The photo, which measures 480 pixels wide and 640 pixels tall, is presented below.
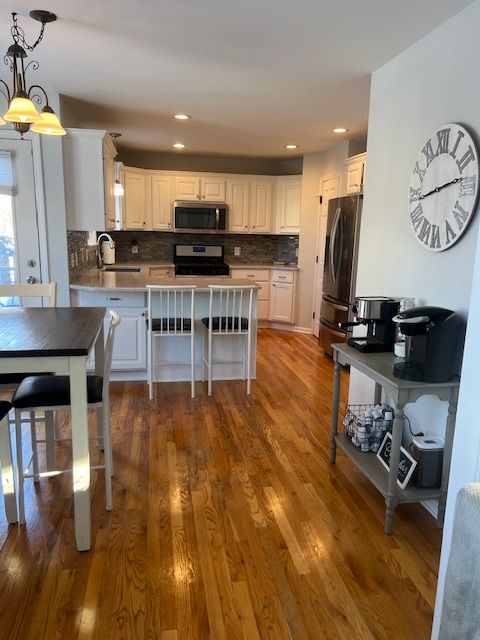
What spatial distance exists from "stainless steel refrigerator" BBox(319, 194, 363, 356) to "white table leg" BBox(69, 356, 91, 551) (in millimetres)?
3260

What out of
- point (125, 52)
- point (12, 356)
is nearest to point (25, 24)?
point (125, 52)

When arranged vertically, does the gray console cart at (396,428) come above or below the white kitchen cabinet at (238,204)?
below

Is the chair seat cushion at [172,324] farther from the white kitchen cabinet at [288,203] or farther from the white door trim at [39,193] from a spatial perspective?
the white kitchen cabinet at [288,203]

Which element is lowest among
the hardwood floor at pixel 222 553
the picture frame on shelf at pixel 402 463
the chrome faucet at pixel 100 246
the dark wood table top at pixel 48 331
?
the hardwood floor at pixel 222 553

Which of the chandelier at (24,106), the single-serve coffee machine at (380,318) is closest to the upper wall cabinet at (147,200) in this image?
the chandelier at (24,106)

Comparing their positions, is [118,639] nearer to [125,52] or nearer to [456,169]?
[456,169]

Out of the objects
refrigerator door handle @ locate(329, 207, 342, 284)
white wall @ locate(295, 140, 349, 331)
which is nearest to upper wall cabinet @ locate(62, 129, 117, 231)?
refrigerator door handle @ locate(329, 207, 342, 284)

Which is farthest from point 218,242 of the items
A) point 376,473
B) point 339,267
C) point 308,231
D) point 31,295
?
point 376,473

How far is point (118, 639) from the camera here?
1539 millimetres

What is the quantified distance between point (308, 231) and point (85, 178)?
3326 mm

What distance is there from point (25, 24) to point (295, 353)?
404 centimetres

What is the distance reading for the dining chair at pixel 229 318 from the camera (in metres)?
3.82

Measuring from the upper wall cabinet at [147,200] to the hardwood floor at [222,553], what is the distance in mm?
3933

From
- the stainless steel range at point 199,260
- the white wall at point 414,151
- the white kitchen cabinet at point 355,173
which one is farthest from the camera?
the stainless steel range at point 199,260
